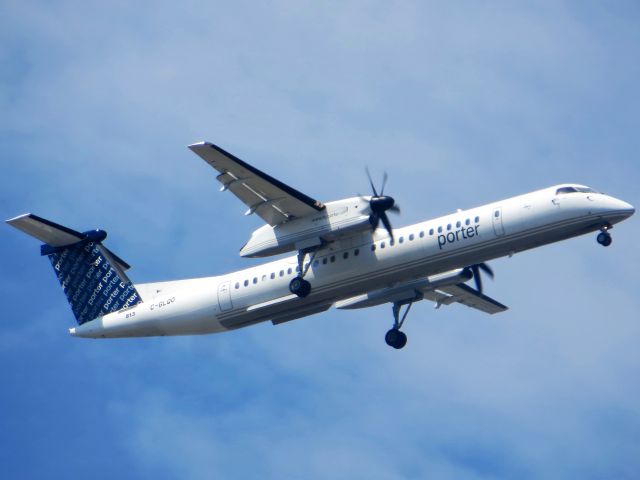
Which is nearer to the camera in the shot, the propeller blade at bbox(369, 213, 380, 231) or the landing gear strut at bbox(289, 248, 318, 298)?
the propeller blade at bbox(369, 213, 380, 231)

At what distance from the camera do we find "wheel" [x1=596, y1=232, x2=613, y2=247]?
22.9m

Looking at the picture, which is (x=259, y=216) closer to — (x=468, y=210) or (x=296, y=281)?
(x=296, y=281)

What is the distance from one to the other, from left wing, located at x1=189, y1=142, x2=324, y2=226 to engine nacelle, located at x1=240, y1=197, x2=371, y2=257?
0.69 feet

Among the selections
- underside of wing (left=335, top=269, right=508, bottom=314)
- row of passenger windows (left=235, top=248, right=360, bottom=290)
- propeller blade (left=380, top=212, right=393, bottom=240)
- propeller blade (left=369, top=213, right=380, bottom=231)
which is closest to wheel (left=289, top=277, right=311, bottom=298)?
row of passenger windows (left=235, top=248, right=360, bottom=290)

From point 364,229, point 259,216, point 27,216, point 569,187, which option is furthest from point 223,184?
point 569,187

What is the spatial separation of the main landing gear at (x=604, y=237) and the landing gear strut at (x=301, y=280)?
6.57m

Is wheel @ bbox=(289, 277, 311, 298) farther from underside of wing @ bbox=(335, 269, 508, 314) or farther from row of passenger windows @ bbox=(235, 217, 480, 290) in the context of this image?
underside of wing @ bbox=(335, 269, 508, 314)

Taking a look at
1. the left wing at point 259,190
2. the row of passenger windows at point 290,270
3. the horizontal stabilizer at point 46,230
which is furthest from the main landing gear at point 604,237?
the horizontal stabilizer at point 46,230

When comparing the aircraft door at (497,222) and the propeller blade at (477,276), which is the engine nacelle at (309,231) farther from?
the propeller blade at (477,276)

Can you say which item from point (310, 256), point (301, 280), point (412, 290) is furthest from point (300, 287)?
point (412, 290)

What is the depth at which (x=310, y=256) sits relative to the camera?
82.4 ft

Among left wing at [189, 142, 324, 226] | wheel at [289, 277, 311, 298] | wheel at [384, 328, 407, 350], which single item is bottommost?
wheel at [384, 328, 407, 350]

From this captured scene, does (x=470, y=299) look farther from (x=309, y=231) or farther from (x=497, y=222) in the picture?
(x=309, y=231)

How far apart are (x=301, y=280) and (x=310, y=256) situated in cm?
77
